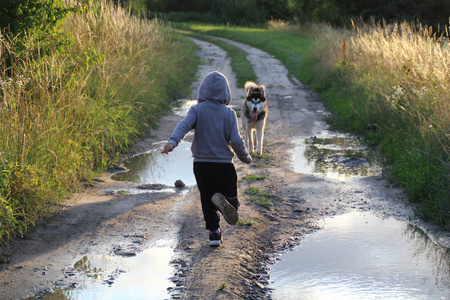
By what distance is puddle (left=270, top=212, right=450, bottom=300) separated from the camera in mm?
4469

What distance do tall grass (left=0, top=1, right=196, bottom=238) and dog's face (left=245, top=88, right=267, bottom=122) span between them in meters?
2.28

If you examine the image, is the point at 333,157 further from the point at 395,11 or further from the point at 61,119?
the point at 395,11

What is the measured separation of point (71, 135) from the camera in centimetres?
739

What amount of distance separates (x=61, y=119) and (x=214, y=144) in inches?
116

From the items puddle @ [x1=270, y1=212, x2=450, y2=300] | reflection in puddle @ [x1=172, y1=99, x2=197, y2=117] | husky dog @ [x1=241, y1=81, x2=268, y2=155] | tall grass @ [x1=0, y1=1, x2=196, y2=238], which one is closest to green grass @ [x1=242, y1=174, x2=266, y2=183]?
husky dog @ [x1=241, y1=81, x2=268, y2=155]

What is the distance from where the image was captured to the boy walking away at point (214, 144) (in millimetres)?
5055

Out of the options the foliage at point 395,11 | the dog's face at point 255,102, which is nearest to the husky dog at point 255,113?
the dog's face at point 255,102

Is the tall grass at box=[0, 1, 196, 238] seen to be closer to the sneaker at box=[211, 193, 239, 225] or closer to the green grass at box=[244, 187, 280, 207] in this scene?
the sneaker at box=[211, 193, 239, 225]

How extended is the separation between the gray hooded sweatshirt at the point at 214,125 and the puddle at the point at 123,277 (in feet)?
3.62

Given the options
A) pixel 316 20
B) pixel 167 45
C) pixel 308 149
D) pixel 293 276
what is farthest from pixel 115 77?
pixel 316 20

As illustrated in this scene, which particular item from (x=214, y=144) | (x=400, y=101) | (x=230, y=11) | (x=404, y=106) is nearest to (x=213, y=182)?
(x=214, y=144)

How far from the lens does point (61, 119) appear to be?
7027mm

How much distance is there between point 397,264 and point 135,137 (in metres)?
6.28

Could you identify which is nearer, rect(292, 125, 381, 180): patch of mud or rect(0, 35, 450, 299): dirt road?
rect(0, 35, 450, 299): dirt road
